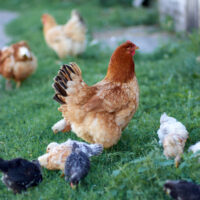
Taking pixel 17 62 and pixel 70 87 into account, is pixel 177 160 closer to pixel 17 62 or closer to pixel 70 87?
pixel 70 87

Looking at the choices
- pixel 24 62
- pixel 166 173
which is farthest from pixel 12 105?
pixel 166 173

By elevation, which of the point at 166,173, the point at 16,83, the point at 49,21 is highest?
the point at 49,21

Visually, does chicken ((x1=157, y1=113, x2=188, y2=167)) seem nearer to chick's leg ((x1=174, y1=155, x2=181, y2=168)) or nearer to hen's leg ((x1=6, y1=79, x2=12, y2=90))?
chick's leg ((x1=174, y1=155, x2=181, y2=168))

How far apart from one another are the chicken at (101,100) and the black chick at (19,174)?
835mm

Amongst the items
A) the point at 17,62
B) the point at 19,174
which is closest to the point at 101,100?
the point at 19,174

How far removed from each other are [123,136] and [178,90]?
2.22 metres

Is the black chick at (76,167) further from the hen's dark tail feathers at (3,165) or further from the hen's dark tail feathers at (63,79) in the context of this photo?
the hen's dark tail feathers at (63,79)

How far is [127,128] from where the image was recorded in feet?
16.0

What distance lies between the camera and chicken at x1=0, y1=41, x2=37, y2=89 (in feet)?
24.3

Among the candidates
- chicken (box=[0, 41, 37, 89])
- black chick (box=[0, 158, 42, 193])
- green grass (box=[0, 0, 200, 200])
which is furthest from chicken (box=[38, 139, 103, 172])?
chicken (box=[0, 41, 37, 89])

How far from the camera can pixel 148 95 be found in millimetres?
6195

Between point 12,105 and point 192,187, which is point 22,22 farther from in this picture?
point 192,187

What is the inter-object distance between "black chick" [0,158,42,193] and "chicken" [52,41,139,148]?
84 centimetres

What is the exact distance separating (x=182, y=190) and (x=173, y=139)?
0.90m
